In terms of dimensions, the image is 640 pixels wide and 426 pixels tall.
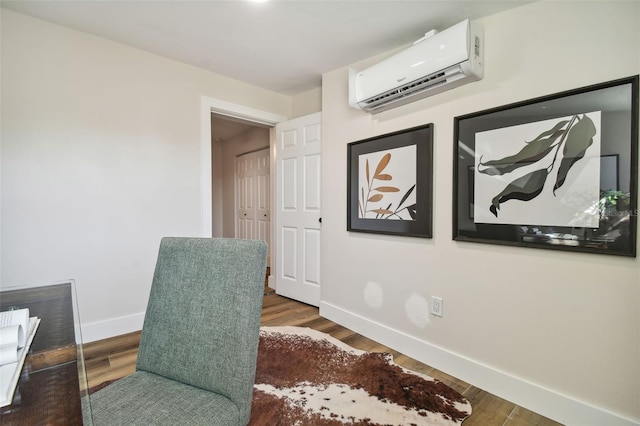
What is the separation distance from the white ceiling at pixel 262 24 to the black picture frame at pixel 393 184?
2.25ft

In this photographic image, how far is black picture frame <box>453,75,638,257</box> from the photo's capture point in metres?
1.32

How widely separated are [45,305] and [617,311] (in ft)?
8.34

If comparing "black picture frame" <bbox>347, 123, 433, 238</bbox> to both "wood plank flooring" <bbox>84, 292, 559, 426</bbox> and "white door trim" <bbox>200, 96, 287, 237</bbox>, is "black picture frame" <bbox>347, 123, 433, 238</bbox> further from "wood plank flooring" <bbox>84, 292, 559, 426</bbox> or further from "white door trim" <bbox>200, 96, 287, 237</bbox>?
"white door trim" <bbox>200, 96, 287, 237</bbox>

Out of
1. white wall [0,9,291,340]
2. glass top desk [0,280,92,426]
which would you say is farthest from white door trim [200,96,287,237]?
glass top desk [0,280,92,426]

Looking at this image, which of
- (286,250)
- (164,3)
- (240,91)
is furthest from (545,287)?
(240,91)

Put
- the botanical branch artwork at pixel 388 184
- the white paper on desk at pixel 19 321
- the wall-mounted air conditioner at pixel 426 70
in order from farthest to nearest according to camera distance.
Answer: the botanical branch artwork at pixel 388 184, the wall-mounted air conditioner at pixel 426 70, the white paper on desk at pixel 19 321

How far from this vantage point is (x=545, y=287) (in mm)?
1537

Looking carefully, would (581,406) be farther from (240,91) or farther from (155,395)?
(240,91)

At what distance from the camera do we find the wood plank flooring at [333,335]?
1499 millimetres

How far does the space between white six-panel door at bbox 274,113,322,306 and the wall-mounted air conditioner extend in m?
0.86

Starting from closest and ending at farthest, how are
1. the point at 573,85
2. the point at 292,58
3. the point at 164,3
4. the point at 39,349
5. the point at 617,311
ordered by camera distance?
the point at 39,349 < the point at 617,311 < the point at 573,85 < the point at 164,3 < the point at 292,58

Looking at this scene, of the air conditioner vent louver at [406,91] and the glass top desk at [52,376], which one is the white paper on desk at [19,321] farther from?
the air conditioner vent louver at [406,91]

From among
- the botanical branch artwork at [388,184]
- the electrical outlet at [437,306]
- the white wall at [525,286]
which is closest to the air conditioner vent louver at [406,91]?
the white wall at [525,286]

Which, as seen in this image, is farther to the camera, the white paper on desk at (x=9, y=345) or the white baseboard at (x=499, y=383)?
the white baseboard at (x=499, y=383)
